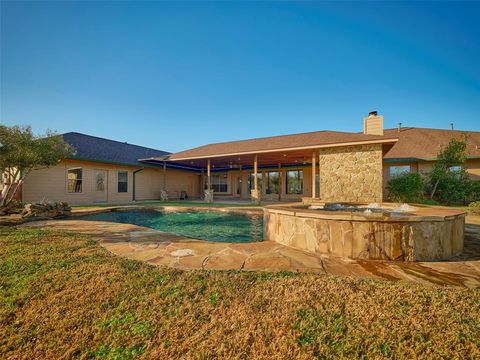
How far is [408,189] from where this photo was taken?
37.0 ft

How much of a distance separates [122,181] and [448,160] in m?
20.1

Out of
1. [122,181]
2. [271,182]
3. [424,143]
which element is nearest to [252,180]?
[271,182]

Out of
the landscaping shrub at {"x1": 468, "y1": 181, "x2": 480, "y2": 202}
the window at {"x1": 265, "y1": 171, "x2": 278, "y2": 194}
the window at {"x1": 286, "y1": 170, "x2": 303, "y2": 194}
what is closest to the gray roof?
the window at {"x1": 265, "y1": 171, "x2": 278, "y2": 194}

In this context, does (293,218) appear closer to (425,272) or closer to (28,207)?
(425,272)

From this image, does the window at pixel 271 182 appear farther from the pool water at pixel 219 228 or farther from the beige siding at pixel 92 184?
the pool water at pixel 219 228

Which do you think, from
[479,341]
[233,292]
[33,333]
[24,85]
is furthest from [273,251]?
[24,85]

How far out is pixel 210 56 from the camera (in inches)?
440

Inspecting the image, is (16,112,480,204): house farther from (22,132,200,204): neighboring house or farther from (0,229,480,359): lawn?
(0,229,480,359): lawn

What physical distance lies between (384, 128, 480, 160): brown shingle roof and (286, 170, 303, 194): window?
6075 mm

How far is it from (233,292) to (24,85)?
13.5 m

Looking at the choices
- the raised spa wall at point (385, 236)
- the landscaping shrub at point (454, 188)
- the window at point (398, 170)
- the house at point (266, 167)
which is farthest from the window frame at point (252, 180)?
the raised spa wall at point (385, 236)

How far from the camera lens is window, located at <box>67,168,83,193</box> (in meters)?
12.5

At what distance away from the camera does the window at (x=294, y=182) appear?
17.7 m

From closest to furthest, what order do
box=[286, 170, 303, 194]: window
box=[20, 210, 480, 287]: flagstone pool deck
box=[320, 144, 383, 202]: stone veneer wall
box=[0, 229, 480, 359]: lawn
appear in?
box=[0, 229, 480, 359]: lawn < box=[20, 210, 480, 287]: flagstone pool deck < box=[320, 144, 383, 202]: stone veneer wall < box=[286, 170, 303, 194]: window
